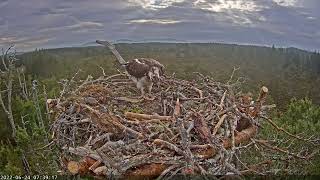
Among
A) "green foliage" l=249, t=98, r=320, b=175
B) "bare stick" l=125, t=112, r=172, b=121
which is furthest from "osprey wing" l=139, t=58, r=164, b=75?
"green foliage" l=249, t=98, r=320, b=175

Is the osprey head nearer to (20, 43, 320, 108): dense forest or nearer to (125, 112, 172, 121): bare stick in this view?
(20, 43, 320, 108): dense forest

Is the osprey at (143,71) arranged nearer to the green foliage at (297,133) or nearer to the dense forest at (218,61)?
the dense forest at (218,61)

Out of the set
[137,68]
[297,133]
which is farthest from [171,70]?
[297,133]

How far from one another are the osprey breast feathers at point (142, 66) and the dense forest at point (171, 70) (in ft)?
0.21

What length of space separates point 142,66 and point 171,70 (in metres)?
0.21

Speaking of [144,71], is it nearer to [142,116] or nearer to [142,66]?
[142,66]

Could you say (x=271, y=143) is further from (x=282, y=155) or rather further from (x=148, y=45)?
(x=148, y=45)

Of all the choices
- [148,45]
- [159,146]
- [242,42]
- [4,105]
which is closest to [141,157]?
[159,146]

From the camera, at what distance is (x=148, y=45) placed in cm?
302

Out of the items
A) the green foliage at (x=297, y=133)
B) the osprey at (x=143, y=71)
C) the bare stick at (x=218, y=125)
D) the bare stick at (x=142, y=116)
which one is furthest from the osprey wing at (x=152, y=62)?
the green foliage at (x=297, y=133)

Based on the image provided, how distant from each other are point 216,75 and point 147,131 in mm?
808

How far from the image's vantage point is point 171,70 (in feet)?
11.3

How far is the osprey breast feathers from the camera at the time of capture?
3414mm

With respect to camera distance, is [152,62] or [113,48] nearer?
[113,48]
